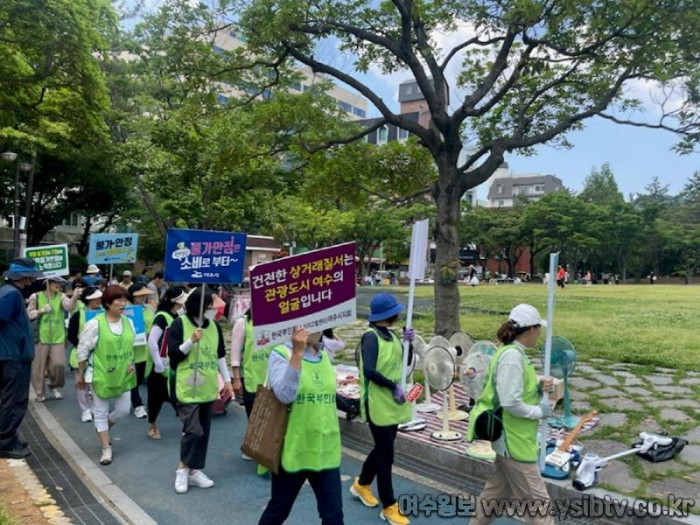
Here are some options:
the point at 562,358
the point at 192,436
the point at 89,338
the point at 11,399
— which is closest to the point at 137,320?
the point at 89,338

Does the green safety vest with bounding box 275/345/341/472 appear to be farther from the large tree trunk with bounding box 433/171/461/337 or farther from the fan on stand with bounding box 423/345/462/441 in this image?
the large tree trunk with bounding box 433/171/461/337

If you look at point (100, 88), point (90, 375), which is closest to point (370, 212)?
point (100, 88)

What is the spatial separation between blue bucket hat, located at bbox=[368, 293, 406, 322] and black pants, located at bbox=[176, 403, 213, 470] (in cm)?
188

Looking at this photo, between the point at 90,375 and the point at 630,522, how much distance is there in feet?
17.4

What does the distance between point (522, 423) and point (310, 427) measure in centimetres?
139

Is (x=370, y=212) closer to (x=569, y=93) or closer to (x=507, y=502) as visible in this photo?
(x=569, y=93)

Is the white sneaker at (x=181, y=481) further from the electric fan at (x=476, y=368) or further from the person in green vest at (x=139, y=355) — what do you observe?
the electric fan at (x=476, y=368)

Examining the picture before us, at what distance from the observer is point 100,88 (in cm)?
1184

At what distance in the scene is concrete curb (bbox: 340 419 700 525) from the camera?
4.28m

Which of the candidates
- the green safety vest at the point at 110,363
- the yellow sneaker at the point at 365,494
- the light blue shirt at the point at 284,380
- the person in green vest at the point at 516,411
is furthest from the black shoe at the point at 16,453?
the person in green vest at the point at 516,411

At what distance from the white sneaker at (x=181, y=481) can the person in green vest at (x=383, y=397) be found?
5.64ft

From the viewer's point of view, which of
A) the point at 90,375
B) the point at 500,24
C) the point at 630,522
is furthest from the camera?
the point at 500,24

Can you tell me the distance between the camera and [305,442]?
3.21 meters

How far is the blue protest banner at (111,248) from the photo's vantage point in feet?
32.3
